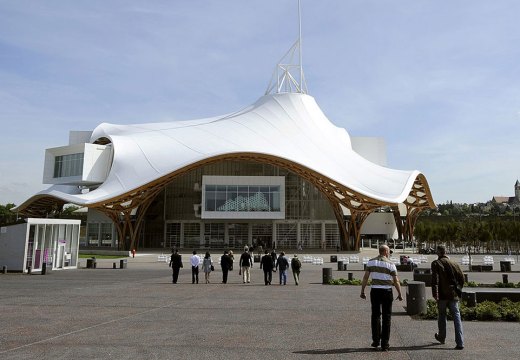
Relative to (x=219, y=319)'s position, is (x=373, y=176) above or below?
above

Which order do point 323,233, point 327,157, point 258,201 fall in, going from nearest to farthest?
point 327,157 < point 258,201 < point 323,233

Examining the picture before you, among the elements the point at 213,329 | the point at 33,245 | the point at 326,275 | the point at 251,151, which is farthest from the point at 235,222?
the point at 213,329

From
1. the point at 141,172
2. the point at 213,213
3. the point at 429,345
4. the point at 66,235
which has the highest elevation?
the point at 141,172

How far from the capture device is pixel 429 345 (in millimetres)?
7695

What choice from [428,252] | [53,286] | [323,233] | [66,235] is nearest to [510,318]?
[53,286]

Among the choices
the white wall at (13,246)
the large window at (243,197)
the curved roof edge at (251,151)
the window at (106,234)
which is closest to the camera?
the white wall at (13,246)

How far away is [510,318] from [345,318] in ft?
11.9

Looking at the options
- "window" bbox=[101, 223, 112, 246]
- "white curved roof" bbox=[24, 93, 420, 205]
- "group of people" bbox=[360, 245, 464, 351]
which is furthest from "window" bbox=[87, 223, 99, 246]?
"group of people" bbox=[360, 245, 464, 351]

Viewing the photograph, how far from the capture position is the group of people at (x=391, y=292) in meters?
7.43

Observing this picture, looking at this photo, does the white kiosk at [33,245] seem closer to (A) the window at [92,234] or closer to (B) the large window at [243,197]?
(B) the large window at [243,197]

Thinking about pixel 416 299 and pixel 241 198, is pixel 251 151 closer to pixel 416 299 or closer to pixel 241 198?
pixel 241 198

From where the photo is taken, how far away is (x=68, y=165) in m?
58.2

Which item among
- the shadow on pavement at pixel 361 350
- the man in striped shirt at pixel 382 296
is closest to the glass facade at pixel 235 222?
the man in striped shirt at pixel 382 296

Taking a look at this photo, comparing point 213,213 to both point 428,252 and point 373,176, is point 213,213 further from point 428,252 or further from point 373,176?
point 428,252
